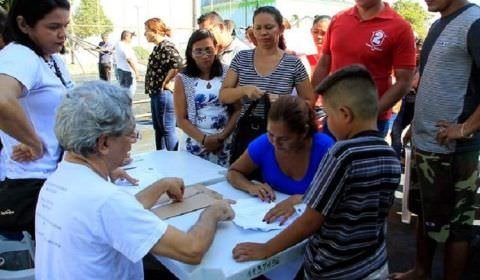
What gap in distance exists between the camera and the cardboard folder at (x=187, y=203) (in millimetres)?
1678

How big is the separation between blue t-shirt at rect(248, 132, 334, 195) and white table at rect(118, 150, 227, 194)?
0.25 metres

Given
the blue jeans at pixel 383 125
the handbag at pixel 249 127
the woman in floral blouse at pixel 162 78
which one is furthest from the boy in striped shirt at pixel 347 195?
the woman in floral blouse at pixel 162 78

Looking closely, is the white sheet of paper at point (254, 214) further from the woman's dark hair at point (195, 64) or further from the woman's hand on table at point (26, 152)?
the woman's dark hair at point (195, 64)

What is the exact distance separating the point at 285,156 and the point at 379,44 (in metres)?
0.91

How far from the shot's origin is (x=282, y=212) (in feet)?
5.29

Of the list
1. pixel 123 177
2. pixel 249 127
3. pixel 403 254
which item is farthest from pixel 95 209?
pixel 403 254

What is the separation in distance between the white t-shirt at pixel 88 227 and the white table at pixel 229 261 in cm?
18

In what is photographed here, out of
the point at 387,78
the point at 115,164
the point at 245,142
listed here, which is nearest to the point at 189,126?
the point at 245,142

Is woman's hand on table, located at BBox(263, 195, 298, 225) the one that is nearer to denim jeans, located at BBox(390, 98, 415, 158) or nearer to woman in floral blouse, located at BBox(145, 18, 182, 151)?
woman in floral blouse, located at BBox(145, 18, 182, 151)

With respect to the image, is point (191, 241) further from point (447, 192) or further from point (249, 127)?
point (447, 192)

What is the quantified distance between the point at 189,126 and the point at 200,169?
0.52 m

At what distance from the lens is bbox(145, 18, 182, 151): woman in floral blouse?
4.45 m

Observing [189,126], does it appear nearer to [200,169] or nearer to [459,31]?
[200,169]

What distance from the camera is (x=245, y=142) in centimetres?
238
